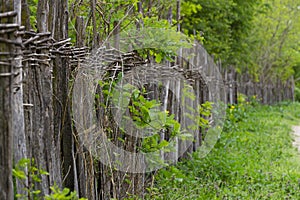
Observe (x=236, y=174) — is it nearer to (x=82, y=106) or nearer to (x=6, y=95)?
(x=82, y=106)

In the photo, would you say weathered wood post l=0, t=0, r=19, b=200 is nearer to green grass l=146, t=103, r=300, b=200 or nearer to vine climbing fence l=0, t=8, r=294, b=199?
vine climbing fence l=0, t=8, r=294, b=199

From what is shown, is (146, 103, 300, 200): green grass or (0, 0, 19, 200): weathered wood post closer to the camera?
(0, 0, 19, 200): weathered wood post

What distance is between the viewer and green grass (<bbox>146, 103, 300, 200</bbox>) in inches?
253

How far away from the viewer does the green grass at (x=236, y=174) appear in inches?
253

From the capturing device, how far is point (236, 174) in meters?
7.64

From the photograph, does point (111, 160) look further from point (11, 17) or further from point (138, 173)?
point (11, 17)

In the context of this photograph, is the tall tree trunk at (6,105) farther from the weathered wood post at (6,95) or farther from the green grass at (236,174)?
the green grass at (236,174)

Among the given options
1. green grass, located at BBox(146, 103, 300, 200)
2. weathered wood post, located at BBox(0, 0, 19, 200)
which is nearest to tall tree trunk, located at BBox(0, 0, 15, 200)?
weathered wood post, located at BBox(0, 0, 19, 200)

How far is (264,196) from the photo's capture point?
260 inches

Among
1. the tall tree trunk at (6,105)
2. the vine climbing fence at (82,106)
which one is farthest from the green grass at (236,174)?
the tall tree trunk at (6,105)

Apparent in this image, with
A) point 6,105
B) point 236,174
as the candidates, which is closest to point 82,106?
point 6,105

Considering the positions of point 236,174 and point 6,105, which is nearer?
point 6,105

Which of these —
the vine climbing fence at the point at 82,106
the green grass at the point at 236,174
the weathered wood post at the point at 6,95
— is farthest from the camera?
the green grass at the point at 236,174

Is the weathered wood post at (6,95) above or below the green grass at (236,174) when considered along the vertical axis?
above
